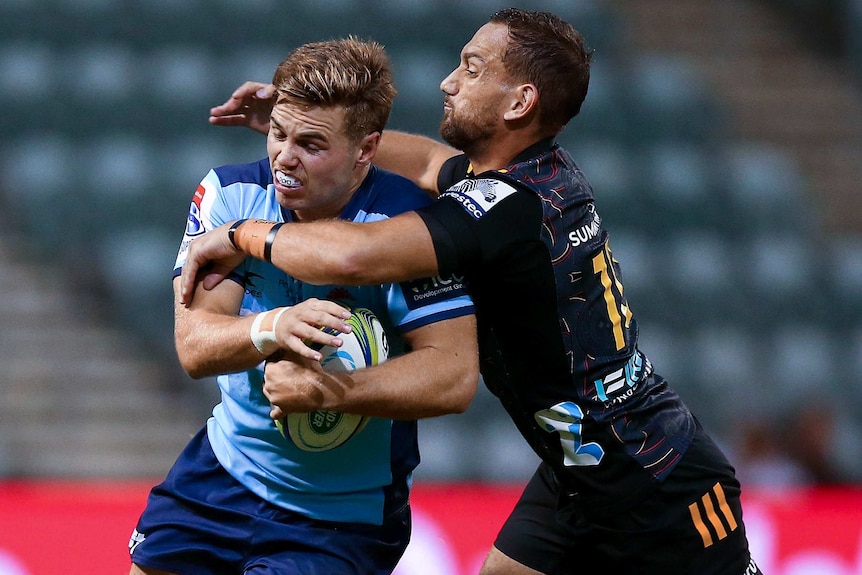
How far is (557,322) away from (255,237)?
0.98m

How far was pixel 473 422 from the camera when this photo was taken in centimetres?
843

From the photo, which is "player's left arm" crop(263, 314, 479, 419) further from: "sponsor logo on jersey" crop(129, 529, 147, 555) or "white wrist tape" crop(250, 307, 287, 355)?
"sponsor logo on jersey" crop(129, 529, 147, 555)

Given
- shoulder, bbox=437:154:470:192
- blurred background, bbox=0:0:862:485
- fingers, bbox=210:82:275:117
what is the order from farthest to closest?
blurred background, bbox=0:0:862:485 < shoulder, bbox=437:154:470:192 < fingers, bbox=210:82:275:117

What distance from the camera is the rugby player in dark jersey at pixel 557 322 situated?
340 cm

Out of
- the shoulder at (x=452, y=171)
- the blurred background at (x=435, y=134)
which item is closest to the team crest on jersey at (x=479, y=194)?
the shoulder at (x=452, y=171)

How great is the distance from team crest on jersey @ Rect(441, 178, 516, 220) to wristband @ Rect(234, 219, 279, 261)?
551mm

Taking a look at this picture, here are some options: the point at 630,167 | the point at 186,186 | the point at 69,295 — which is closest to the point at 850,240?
the point at 630,167

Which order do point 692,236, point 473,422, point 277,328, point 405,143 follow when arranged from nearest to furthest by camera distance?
point 277,328, point 405,143, point 473,422, point 692,236

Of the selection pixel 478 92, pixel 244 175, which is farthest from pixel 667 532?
pixel 244 175

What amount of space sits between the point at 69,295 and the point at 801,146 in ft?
22.7

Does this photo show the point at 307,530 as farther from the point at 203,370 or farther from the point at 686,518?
the point at 686,518

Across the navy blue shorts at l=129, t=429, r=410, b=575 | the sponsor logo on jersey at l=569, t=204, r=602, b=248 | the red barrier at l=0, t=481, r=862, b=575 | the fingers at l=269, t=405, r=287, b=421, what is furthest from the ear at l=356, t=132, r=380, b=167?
the red barrier at l=0, t=481, r=862, b=575

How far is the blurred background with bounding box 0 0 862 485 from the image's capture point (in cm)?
832

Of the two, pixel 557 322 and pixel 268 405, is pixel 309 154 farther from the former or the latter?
pixel 557 322
